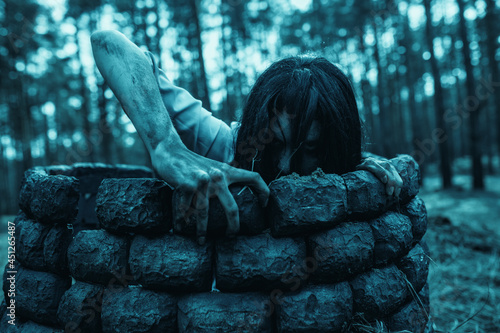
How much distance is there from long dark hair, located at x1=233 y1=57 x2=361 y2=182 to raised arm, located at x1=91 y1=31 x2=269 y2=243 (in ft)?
1.70

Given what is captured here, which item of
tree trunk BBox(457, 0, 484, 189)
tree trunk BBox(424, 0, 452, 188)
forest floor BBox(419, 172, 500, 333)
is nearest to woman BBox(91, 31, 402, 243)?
forest floor BBox(419, 172, 500, 333)

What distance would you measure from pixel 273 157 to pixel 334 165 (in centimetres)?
37

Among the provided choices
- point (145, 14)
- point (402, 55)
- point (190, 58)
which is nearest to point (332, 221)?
point (145, 14)

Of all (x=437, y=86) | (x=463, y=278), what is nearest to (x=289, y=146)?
(x=463, y=278)

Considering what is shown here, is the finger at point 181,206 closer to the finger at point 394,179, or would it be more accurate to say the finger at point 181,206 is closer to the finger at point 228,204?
the finger at point 228,204

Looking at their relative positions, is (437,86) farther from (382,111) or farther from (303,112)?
(303,112)

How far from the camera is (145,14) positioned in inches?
579

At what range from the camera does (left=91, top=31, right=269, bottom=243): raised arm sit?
1434mm

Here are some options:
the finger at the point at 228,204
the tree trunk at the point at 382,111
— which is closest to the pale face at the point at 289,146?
the finger at the point at 228,204

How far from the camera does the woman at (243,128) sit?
1.47 metres

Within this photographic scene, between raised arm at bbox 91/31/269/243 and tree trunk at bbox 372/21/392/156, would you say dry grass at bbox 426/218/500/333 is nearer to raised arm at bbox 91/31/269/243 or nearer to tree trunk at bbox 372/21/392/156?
raised arm at bbox 91/31/269/243

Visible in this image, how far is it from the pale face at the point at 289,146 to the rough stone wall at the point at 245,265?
319 millimetres

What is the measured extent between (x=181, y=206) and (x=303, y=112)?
0.86 m

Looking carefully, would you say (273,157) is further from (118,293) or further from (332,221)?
(118,293)
